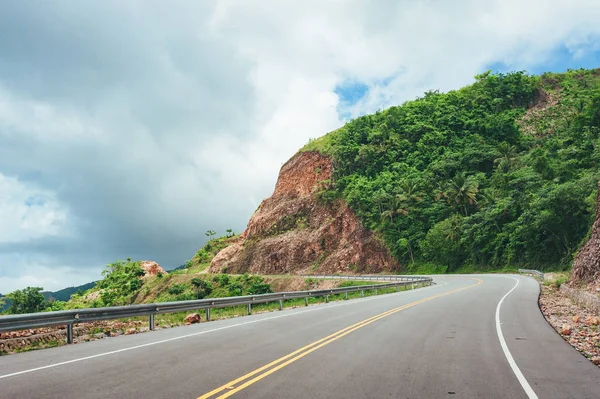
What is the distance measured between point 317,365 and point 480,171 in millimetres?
79468

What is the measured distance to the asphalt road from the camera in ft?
19.3

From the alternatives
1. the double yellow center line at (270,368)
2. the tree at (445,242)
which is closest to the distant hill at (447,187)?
the tree at (445,242)

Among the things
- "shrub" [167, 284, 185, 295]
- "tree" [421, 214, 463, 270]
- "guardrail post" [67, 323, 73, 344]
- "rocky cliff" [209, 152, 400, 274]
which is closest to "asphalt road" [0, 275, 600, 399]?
"guardrail post" [67, 323, 73, 344]

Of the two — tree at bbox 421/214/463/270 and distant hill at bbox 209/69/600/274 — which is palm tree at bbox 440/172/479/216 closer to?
distant hill at bbox 209/69/600/274

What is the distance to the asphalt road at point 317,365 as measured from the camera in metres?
5.88

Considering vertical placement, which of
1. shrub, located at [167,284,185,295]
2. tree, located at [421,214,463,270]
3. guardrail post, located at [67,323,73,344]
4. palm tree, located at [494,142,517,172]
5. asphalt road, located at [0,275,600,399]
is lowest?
asphalt road, located at [0,275,600,399]

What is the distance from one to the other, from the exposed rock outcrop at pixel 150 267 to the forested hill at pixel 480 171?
40286 mm

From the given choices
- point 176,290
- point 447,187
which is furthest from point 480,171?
point 176,290

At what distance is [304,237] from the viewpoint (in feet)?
268

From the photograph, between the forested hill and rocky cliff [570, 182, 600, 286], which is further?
the forested hill

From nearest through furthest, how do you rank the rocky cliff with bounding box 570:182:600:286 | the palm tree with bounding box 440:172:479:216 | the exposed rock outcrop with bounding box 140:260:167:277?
the rocky cliff with bounding box 570:182:600:286 < the palm tree with bounding box 440:172:479:216 < the exposed rock outcrop with bounding box 140:260:167:277

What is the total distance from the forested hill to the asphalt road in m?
44.2

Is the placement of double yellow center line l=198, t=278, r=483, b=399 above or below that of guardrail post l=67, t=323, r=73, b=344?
below

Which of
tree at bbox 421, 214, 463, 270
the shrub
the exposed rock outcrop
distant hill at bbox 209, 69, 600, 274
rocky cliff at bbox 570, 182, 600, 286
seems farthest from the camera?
the exposed rock outcrop
